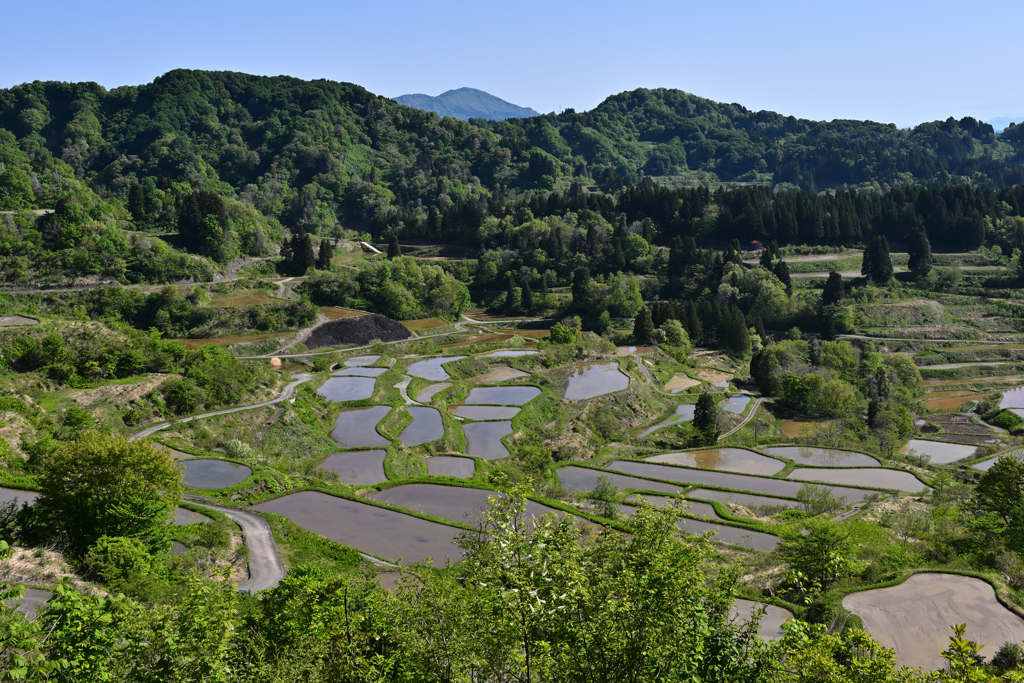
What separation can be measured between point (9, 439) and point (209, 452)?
8941 millimetres

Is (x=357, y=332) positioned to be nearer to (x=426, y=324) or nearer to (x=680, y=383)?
(x=426, y=324)

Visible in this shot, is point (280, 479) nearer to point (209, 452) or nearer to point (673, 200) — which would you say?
point (209, 452)

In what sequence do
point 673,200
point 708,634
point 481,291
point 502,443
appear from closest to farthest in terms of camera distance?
point 708,634
point 502,443
point 481,291
point 673,200

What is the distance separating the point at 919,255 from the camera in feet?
314

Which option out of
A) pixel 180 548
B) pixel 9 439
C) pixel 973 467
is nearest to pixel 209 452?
pixel 9 439

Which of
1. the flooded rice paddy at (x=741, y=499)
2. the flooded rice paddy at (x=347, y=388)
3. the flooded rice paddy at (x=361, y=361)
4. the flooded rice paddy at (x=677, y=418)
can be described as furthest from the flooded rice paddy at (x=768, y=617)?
the flooded rice paddy at (x=361, y=361)

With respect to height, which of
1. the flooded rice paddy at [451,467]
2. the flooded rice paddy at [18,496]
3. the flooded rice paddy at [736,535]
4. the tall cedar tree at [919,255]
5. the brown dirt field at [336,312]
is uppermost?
the tall cedar tree at [919,255]

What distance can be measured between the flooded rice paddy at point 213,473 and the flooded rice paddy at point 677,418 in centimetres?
2958

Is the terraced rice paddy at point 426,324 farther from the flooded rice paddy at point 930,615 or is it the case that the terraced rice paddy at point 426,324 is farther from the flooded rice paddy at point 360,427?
the flooded rice paddy at point 930,615

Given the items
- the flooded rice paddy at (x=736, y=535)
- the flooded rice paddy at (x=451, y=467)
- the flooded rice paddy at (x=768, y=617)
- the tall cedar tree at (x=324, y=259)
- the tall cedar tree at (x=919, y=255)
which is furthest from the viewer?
the tall cedar tree at (x=919, y=255)

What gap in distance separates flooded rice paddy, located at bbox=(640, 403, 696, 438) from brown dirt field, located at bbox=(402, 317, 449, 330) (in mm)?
34898

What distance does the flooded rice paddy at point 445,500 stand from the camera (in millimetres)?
28812

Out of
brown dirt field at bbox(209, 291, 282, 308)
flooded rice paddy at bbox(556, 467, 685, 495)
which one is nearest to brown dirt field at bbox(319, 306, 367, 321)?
brown dirt field at bbox(209, 291, 282, 308)

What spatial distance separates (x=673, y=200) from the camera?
120 meters
